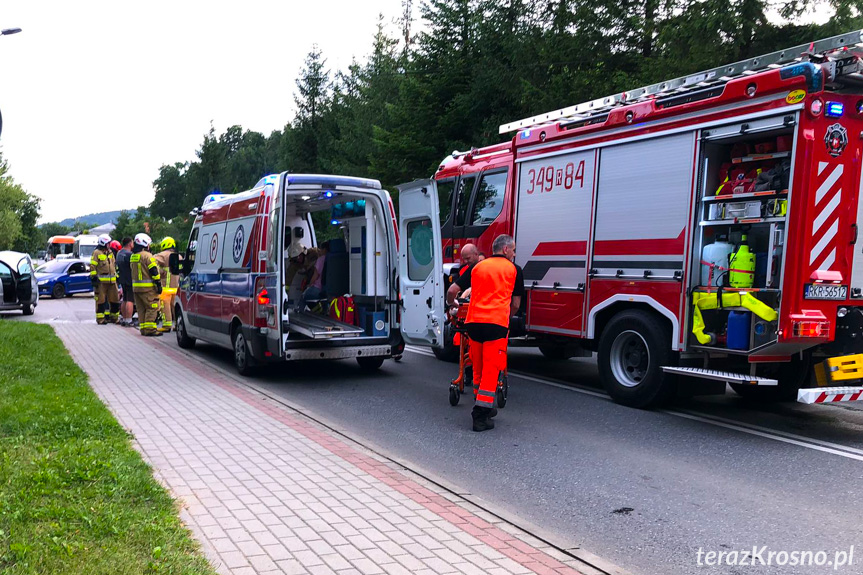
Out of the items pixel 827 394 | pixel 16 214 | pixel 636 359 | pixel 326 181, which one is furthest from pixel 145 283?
pixel 16 214

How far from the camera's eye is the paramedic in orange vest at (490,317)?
7145 mm

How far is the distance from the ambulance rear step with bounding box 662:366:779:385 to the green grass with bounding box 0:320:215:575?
4.86 m

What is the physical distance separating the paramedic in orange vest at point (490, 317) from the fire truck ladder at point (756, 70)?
251 centimetres

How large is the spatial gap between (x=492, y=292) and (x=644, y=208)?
6.84 feet

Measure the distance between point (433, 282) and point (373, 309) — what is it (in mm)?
1292

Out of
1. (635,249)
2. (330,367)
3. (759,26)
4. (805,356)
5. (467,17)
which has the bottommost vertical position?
(330,367)

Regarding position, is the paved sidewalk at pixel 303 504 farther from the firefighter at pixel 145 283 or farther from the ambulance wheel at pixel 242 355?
the firefighter at pixel 145 283

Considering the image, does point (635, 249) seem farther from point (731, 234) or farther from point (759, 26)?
point (759, 26)

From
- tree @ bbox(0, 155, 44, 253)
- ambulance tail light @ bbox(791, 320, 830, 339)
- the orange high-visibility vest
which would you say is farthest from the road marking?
tree @ bbox(0, 155, 44, 253)

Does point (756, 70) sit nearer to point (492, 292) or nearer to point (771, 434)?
point (492, 292)

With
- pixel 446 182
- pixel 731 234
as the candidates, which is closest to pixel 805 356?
pixel 731 234

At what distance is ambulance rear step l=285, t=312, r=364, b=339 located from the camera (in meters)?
9.72

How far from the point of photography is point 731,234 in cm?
731

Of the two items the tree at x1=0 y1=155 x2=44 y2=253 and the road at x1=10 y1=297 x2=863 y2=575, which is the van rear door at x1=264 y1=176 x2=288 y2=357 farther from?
the tree at x1=0 y1=155 x2=44 y2=253
